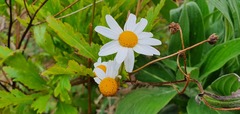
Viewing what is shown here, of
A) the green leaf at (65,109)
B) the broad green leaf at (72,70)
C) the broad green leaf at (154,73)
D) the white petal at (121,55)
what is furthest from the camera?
the broad green leaf at (154,73)

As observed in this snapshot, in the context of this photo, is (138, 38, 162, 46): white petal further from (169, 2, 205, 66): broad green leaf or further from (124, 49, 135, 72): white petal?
(169, 2, 205, 66): broad green leaf

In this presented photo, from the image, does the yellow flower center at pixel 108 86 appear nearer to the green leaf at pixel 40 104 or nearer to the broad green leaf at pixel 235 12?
the green leaf at pixel 40 104

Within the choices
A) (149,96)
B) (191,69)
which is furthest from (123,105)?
(191,69)

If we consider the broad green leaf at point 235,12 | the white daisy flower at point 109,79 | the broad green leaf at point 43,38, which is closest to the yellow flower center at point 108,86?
the white daisy flower at point 109,79

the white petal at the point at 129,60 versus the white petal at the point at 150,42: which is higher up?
the white petal at the point at 150,42

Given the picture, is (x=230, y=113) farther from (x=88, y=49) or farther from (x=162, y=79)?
(x=88, y=49)

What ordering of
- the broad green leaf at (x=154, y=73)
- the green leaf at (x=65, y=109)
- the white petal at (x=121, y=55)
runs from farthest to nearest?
the broad green leaf at (x=154, y=73) < the green leaf at (x=65, y=109) < the white petal at (x=121, y=55)

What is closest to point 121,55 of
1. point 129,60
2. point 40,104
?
point 129,60

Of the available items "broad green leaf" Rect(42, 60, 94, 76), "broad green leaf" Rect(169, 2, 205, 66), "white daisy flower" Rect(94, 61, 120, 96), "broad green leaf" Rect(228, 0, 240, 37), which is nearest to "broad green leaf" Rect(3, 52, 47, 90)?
"broad green leaf" Rect(42, 60, 94, 76)
